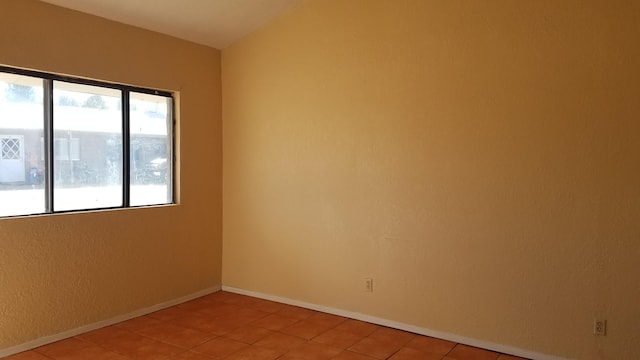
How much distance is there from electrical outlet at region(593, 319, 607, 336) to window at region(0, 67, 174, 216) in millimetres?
3636

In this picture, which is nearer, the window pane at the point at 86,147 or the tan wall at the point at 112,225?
the tan wall at the point at 112,225

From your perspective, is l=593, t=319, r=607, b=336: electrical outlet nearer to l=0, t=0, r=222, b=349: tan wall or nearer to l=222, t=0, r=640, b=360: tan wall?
l=222, t=0, r=640, b=360: tan wall

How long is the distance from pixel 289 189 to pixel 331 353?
1.62 meters

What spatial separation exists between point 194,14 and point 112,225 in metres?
1.94

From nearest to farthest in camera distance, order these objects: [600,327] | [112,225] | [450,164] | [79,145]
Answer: [600,327] → [450,164] → [79,145] → [112,225]

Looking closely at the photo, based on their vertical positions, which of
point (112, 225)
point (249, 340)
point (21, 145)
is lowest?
point (249, 340)

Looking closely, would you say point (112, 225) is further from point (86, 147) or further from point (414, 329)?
point (414, 329)

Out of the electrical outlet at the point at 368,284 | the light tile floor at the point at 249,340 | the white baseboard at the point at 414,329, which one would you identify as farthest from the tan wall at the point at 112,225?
the electrical outlet at the point at 368,284

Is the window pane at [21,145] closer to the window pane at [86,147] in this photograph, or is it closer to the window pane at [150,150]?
the window pane at [86,147]

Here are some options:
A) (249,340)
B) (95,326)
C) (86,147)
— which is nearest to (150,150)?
(86,147)

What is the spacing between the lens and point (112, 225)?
396 cm

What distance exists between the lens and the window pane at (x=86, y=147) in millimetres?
3672

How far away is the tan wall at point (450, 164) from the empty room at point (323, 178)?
0.05ft

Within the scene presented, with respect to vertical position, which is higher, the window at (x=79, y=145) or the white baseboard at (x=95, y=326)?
the window at (x=79, y=145)
